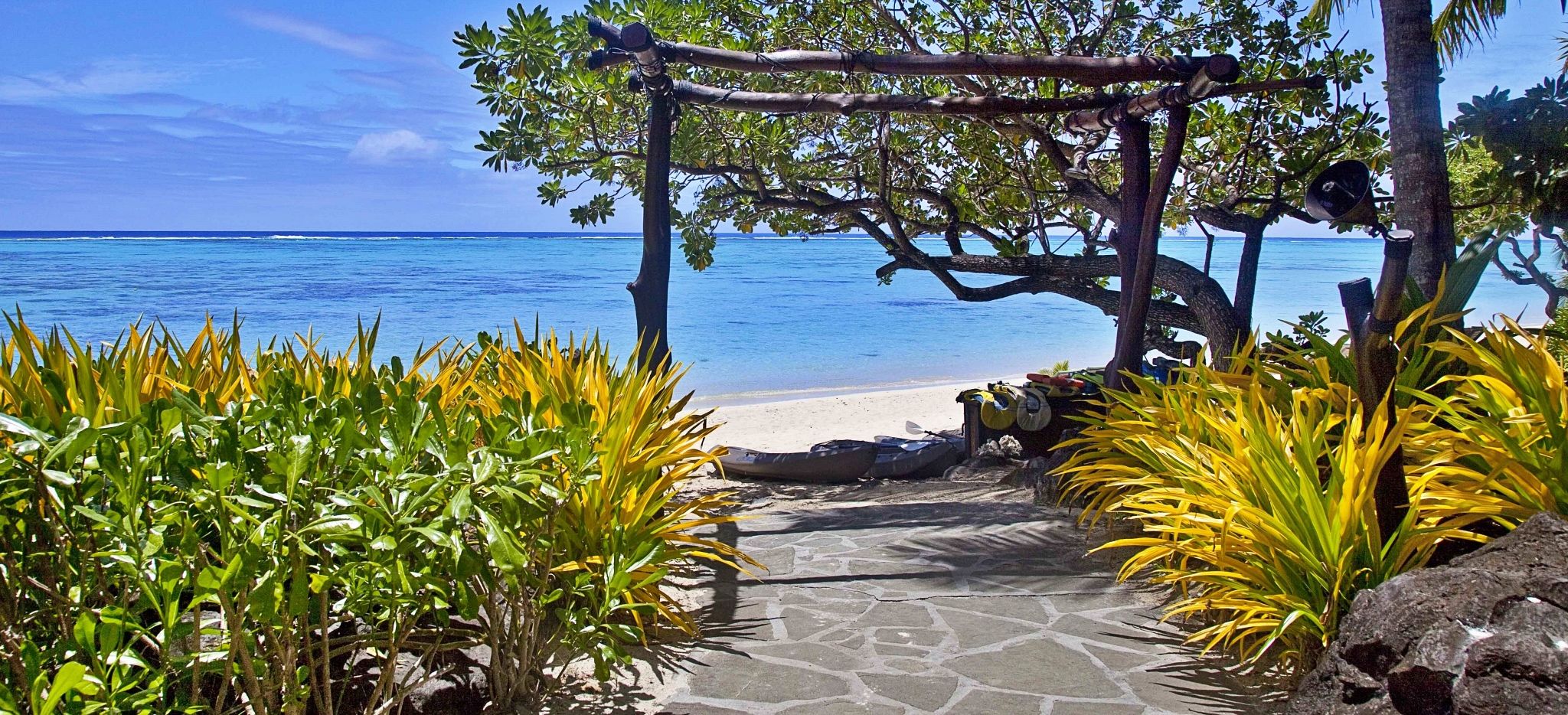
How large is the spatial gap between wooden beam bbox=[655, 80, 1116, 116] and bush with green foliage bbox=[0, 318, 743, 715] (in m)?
2.97

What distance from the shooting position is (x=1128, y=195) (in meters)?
6.41

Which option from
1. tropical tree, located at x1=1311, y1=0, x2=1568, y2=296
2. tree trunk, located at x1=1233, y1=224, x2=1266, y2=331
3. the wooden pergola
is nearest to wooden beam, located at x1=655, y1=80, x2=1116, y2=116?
the wooden pergola

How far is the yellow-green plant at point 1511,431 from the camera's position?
2830 mm

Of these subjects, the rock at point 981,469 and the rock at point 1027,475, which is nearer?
the rock at point 1027,475

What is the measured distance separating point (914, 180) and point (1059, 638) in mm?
6467

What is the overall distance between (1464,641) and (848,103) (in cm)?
402

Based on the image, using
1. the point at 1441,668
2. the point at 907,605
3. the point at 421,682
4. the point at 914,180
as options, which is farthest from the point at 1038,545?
the point at 914,180

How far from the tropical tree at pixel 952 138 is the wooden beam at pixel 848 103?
142 centimetres

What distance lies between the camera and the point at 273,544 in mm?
1946

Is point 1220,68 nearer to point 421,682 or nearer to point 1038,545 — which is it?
point 1038,545

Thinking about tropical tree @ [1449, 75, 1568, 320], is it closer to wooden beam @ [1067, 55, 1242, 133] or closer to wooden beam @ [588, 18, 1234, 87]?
wooden beam @ [1067, 55, 1242, 133]

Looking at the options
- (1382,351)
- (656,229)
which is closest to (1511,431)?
(1382,351)

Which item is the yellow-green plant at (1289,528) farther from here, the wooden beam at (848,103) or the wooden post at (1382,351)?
the wooden beam at (848,103)

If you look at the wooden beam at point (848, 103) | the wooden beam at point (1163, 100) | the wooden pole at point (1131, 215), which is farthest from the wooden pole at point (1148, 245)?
the wooden beam at point (848, 103)
